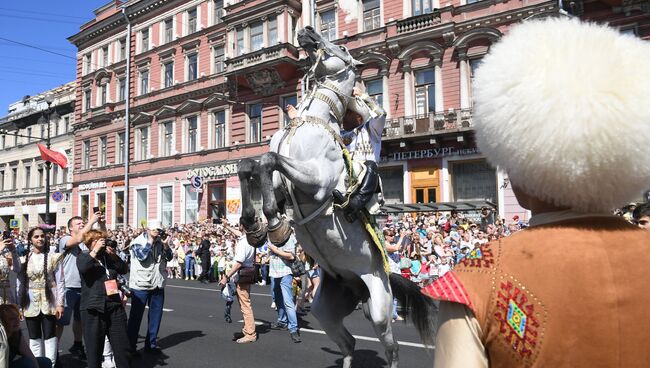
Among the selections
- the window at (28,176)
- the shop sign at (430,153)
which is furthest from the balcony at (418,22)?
the window at (28,176)

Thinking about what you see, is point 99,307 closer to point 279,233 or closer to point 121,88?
point 279,233

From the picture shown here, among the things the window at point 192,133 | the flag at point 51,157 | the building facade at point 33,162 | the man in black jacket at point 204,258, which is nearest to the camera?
the man in black jacket at point 204,258

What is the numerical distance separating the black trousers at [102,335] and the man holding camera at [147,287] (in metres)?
1.62

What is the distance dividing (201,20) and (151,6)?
16.1ft

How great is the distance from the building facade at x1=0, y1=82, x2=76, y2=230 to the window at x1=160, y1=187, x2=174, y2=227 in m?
11.2

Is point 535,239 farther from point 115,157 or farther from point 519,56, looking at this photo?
point 115,157

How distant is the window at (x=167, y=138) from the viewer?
100ft

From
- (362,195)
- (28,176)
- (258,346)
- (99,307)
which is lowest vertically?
(258,346)

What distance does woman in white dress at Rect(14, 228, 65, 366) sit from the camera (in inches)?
226

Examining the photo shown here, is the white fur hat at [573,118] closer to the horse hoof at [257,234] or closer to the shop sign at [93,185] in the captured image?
the horse hoof at [257,234]

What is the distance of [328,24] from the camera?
78.7 ft

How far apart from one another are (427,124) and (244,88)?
11562 millimetres

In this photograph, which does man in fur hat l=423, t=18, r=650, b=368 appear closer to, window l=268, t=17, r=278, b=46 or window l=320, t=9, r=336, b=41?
window l=320, t=9, r=336, b=41

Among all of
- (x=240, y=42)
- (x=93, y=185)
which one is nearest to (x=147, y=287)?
(x=240, y=42)
